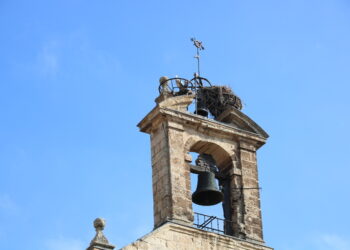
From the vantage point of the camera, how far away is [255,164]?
2616 centimetres

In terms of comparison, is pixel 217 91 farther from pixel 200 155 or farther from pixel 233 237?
pixel 233 237

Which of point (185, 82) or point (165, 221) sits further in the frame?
point (185, 82)

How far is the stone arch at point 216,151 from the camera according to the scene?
25.7 metres

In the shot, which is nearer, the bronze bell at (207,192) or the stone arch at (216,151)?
the bronze bell at (207,192)

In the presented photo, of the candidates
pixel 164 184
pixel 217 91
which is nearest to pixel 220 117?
pixel 217 91

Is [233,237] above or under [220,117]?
under

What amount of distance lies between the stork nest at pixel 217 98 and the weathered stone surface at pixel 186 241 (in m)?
3.08

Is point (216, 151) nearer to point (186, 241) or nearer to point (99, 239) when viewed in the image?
point (186, 241)

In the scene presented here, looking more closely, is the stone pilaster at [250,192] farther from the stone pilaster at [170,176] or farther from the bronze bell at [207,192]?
the stone pilaster at [170,176]

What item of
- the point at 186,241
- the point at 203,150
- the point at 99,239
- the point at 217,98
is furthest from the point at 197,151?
the point at 99,239

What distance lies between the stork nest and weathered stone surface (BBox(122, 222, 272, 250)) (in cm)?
308

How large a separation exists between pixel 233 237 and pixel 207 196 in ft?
3.50

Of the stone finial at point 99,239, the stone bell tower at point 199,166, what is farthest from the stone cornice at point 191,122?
the stone finial at point 99,239

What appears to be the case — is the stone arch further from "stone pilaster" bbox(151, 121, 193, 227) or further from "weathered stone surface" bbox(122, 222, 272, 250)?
"weathered stone surface" bbox(122, 222, 272, 250)
